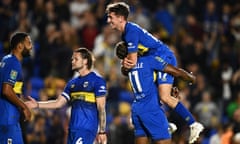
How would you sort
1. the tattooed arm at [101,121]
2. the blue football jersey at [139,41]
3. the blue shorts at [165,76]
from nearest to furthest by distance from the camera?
1. the blue football jersey at [139,41]
2. the blue shorts at [165,76]
3. the tattooed arm at [101,121]

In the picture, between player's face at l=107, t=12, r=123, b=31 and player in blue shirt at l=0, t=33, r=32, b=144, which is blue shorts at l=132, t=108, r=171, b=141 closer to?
player's face at l=107, t=12, r=123, b=31

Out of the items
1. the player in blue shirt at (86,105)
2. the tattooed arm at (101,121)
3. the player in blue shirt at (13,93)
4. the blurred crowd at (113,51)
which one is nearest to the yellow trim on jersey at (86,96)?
the player in blue shirt at (86,105)

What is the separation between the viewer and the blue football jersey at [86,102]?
1204cm

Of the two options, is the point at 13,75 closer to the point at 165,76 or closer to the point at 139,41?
the point at 139,41

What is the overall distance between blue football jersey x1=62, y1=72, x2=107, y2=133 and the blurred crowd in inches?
178

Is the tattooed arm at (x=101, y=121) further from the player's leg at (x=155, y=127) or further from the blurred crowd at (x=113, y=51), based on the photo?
the blurred crowd at (x=113, y=51)

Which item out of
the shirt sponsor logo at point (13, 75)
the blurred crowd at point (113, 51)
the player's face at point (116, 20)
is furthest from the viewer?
the blurred crowd at point (113, 51)

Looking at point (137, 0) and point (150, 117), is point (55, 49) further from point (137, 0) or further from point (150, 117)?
point (150, 117)

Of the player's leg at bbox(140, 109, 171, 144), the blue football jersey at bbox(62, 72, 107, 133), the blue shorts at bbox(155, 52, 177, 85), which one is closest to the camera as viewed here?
the player's leg at bbox(140, 109, 171, 144)

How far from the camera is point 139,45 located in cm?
1161

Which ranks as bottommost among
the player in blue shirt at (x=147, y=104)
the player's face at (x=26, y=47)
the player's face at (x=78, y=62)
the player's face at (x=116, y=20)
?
the player in blue shirt at (x=147, y=104)

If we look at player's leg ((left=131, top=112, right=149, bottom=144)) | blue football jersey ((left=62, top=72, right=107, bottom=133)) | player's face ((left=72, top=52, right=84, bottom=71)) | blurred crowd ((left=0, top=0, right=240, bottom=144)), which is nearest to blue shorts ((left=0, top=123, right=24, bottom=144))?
blue football jersey ((left=62, top=72, right=107, bottom=133))

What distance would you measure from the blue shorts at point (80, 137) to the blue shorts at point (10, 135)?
78 centimetres

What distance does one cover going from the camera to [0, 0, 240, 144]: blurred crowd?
17406 mm
